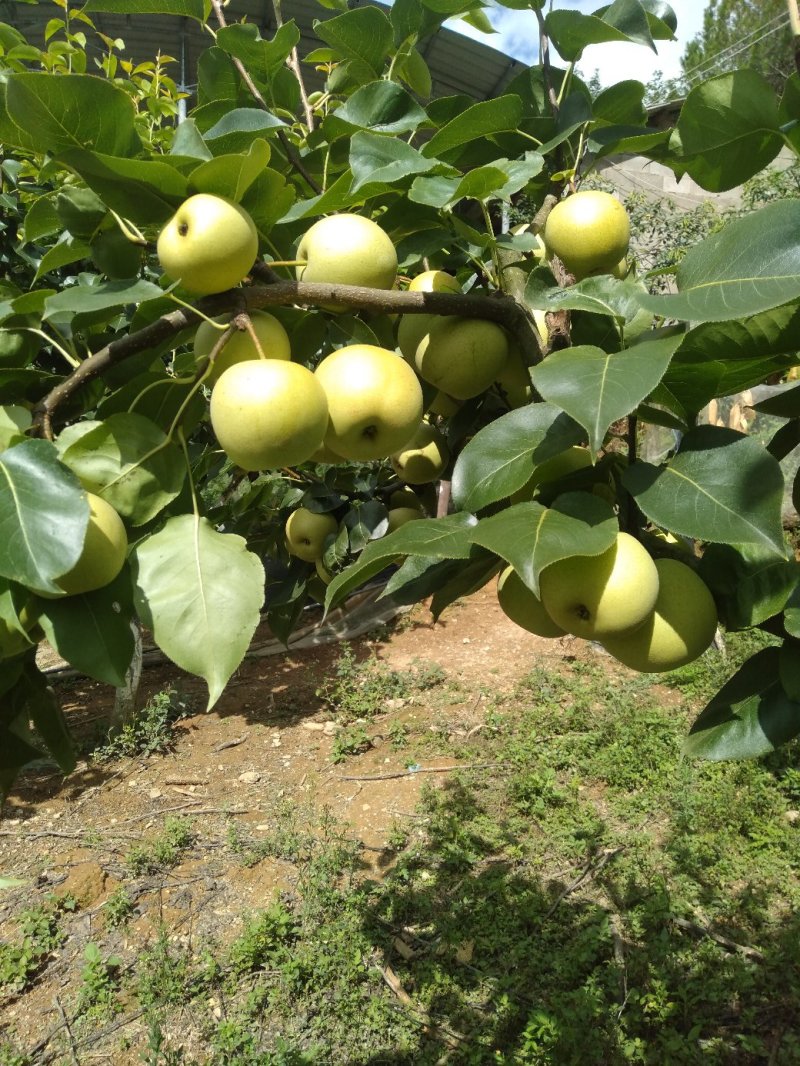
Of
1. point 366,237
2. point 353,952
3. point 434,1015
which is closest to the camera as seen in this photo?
point 366,237

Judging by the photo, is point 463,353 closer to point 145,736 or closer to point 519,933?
point 519,933

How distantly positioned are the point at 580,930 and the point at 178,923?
1642 mm

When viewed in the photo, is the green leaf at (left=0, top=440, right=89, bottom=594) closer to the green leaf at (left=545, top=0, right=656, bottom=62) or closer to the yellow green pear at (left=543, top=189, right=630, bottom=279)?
the yellow green pear at (left=543, top=189, right=630, bottom=279)

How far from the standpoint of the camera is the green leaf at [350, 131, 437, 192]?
84 cm

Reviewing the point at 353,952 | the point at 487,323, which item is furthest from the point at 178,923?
the point at 487,323

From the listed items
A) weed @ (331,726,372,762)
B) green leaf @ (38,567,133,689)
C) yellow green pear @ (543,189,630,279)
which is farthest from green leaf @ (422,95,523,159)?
weed @ (331,726,372,762)

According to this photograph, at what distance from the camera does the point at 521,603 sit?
0.88 metres

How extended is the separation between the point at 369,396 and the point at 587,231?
0.37 metres

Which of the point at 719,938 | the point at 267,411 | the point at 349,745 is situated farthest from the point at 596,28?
the point at 349,745

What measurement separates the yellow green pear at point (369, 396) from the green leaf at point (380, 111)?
34cm

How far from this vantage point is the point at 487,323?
3.18ft

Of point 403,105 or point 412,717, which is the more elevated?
point 403,105

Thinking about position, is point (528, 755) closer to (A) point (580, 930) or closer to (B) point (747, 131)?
(A) point (580, 930)

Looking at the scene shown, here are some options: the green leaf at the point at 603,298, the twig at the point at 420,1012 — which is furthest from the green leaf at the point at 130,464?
the twig at the point at 420,1012
